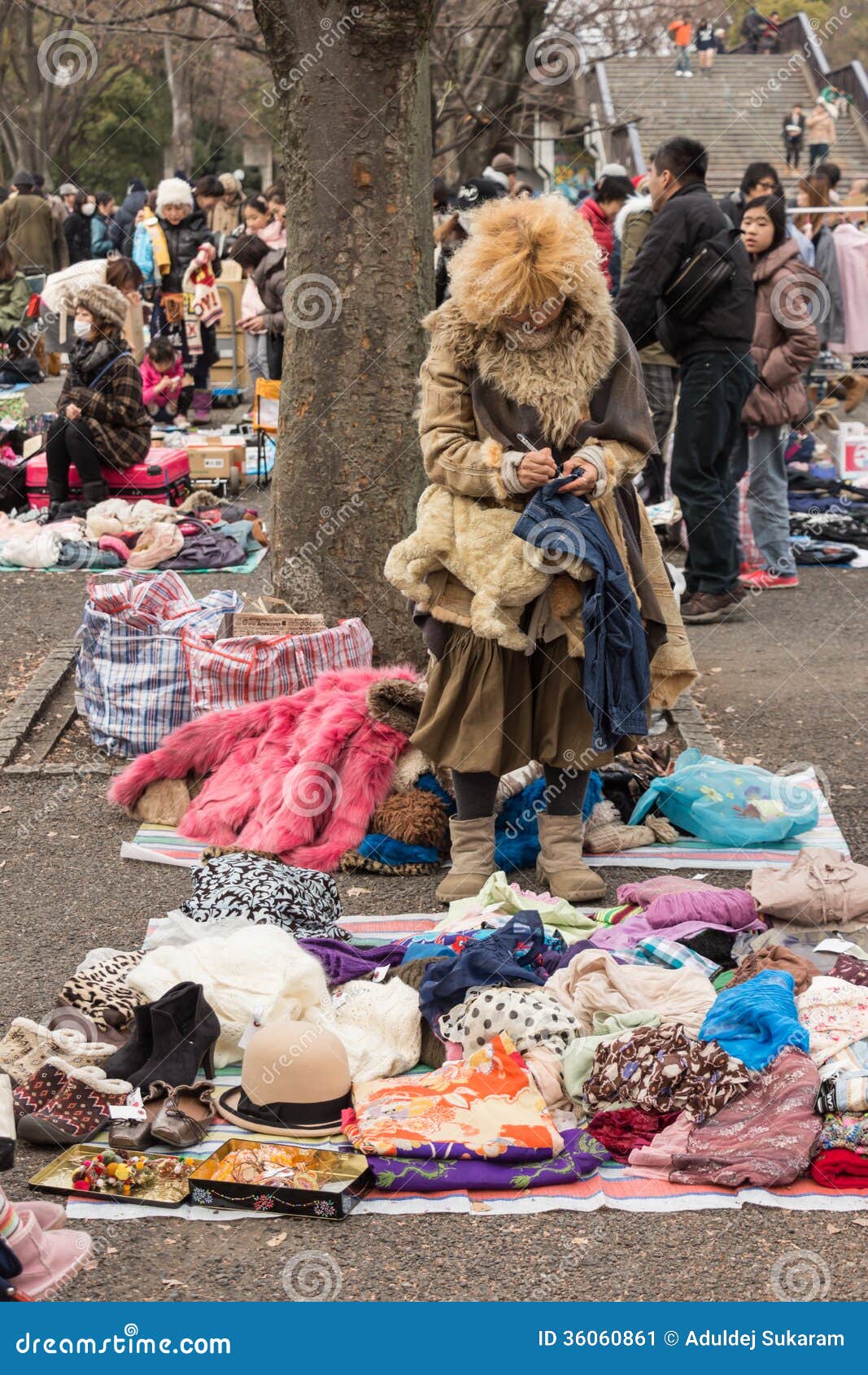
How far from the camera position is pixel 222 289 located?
15.5 m

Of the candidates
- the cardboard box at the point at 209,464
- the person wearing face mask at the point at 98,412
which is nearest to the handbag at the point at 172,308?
the cardboard box at the point at 209,464

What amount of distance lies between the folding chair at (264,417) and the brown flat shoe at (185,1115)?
8.28 metres

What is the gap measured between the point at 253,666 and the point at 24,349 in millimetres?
12025

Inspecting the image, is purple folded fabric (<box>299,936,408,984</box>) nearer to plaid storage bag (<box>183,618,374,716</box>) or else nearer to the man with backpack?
plaid storage bag (<box>183,618,374,716</box>)

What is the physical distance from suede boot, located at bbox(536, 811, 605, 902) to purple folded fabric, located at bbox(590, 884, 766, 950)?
1.28ft

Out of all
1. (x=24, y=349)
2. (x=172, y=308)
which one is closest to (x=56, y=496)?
(x=172, y=308)

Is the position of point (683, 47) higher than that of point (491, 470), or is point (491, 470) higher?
point (683, 47)

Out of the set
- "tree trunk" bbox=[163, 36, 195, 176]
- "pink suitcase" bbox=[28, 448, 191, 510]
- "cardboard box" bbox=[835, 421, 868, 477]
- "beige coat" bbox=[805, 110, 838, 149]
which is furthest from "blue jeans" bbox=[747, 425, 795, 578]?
"tree trunk" bbox=[163, 36, 195, 176]

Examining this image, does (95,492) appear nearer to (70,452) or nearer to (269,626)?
(70,452)

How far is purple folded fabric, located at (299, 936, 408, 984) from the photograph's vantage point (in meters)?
4.29

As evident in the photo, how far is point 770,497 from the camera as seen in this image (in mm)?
8922

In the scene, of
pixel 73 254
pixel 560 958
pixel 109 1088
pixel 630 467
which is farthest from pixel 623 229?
pixel 73 254

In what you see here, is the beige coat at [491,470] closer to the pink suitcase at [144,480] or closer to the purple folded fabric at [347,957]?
the purple folded fabric at [347,957]

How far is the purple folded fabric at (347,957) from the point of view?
4.29 m
